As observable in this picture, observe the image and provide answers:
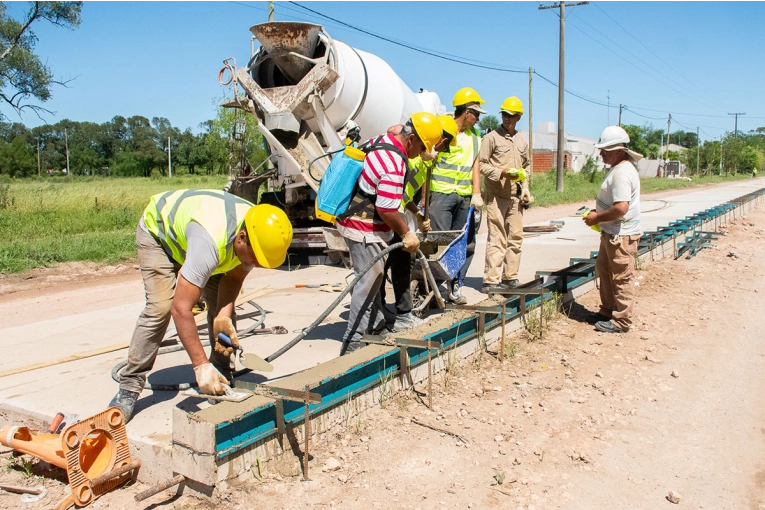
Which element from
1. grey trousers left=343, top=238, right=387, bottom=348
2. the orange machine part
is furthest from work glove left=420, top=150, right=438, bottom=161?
the orange machine part

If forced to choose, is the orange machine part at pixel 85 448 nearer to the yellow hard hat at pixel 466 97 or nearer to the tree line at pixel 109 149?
the yellow hard hat at pixel 466 97

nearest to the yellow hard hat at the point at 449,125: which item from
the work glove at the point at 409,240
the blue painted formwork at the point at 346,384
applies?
the work glove at the point at 409,240

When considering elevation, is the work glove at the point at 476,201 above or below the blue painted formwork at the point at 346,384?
above

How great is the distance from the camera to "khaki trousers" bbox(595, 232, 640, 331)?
5.99 m

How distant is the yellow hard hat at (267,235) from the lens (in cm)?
346

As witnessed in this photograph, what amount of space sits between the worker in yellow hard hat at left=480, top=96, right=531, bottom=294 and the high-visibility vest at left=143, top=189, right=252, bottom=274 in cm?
400

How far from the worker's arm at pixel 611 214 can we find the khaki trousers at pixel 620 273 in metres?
0.19

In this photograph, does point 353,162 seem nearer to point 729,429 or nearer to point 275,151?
point 729,429

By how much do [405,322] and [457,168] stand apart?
1873mm

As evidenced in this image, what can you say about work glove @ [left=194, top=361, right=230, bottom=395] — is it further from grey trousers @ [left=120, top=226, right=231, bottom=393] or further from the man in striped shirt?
the man in striped shirt

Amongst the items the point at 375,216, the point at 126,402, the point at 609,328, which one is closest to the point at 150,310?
the point at 126,402

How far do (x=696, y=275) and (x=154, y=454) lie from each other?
8.02 metres

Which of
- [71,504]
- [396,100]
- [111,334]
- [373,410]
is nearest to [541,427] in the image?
[373,410]

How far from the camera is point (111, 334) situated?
6238mm
